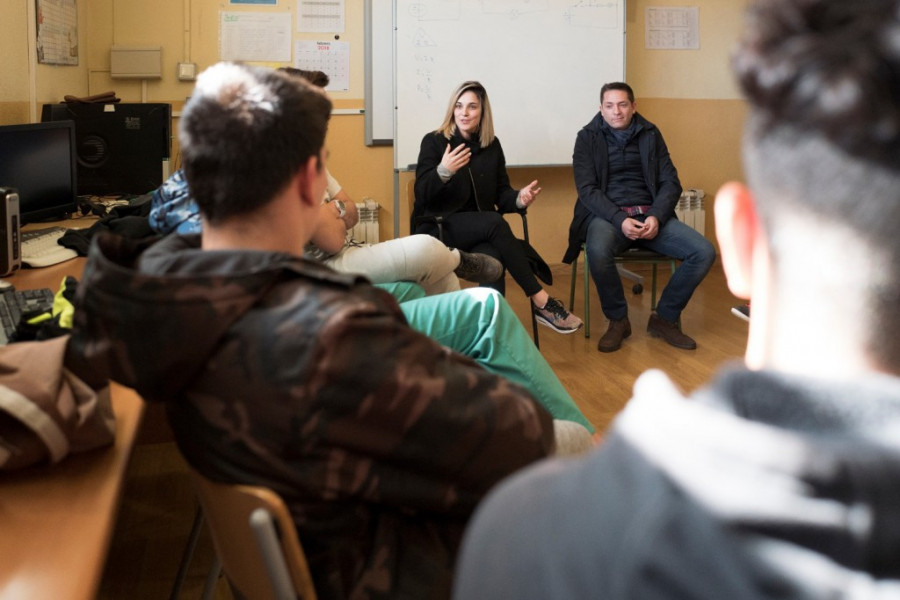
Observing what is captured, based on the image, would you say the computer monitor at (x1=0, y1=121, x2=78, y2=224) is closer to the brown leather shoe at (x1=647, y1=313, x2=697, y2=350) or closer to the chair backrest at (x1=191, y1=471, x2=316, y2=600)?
the chair backrest at (x1=191, y1=471, x2=316, y2=600)

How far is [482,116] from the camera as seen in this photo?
179 inches

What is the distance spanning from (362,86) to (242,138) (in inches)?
168

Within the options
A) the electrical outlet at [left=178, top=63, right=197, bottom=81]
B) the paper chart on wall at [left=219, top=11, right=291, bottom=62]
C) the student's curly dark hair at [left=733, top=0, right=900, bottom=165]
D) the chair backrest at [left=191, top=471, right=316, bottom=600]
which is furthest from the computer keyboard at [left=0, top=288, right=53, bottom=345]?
the paper chart on wall at [left=219, top=11, right=291, bottom=62]

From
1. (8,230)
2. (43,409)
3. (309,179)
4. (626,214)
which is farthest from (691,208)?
(43,409)

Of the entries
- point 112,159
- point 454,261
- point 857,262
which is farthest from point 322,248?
point 857,262

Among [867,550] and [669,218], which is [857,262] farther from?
[669,218]

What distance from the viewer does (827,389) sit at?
1.72 ft

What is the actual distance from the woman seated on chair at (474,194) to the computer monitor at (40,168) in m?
1.52

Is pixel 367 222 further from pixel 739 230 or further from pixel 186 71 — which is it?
pixel 739 230

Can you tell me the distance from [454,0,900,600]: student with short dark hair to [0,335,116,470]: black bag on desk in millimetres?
891

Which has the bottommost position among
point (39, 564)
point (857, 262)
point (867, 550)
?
point (39, 564)

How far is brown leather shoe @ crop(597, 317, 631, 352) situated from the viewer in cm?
425

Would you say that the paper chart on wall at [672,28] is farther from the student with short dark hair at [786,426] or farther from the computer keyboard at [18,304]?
the student with short dark hair at [786,426]

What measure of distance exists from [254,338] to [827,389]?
0.77 metres
